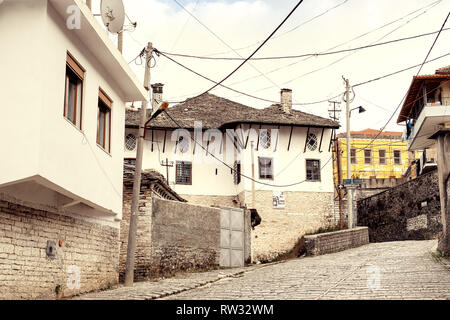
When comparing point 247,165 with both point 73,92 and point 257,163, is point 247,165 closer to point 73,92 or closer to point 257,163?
point 257,163

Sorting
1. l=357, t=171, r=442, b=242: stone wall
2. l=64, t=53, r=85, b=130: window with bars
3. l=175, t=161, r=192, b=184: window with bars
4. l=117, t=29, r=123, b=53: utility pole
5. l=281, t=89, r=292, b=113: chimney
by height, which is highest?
l=281, t=89, r=292, b=113: chimney

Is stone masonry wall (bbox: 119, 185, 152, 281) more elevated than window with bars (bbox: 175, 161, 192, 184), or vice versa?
window with bars (bbox: 175, 161, 192, 184)

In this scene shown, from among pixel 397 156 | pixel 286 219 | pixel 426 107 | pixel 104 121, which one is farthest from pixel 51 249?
pixel 397 156

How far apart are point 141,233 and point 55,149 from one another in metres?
8.08

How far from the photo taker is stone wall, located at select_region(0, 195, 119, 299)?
1050cm

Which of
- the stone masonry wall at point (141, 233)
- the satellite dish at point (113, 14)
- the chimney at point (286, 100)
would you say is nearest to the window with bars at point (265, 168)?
the chimney at point (286, 100)

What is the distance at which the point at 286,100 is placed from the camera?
37938mm

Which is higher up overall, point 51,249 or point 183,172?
point 183,172

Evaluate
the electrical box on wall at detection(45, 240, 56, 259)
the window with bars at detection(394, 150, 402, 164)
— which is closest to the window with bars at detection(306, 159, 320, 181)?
the window with bars at detection(394, 150, 402, 164)

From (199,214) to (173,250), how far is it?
86.4 inches

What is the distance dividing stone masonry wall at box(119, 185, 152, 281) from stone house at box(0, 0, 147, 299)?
3.20 metres

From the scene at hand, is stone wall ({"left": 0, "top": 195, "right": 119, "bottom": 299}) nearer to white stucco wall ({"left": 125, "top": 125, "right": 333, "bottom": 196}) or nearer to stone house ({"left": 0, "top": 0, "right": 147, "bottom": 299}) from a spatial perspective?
stone house ({"left": 0, "top": 0, "right": 147, "bottom": 299})

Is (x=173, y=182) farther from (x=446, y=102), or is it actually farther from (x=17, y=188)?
(x=17, y=188)
